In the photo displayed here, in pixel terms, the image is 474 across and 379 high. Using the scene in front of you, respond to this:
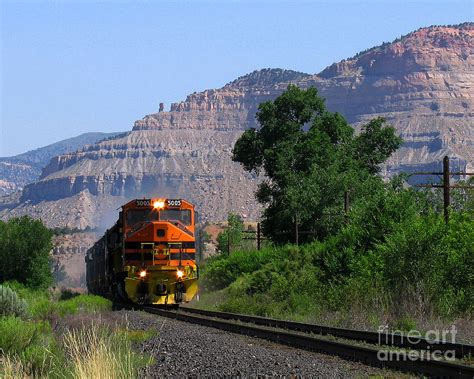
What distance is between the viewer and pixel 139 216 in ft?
122

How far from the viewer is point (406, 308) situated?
25.9 m

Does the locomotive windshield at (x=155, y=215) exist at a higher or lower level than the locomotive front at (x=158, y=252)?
higher

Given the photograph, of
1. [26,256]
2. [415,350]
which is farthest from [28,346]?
[26,256]

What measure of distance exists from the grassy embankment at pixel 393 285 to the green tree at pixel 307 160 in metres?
22.9

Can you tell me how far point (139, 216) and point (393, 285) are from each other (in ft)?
37.9

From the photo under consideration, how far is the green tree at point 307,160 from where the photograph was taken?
213 ft

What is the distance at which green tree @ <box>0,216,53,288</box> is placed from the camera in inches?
3674

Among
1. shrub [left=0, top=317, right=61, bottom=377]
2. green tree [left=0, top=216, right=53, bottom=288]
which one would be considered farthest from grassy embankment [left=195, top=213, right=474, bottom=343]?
green tree [left=0, top=216, right=53, bottom=288]

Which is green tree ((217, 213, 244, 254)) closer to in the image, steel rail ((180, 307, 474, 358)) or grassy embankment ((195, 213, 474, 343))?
grassy embankment ((195, 213, 474, 343))

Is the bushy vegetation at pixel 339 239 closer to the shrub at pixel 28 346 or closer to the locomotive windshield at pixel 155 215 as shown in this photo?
the locomotive windshield at pixel 155 215

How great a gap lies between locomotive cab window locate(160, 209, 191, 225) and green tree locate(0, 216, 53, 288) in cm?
5708

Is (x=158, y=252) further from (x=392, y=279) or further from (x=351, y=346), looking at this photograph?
(x=351, y=346)

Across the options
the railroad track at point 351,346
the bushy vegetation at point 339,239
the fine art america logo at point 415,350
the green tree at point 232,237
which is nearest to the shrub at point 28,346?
the railroad track at point 351,346

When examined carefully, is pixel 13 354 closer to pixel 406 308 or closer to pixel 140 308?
pixel 406 308
